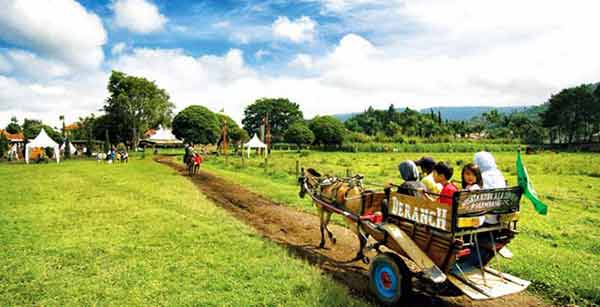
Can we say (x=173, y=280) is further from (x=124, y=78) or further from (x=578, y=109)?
(x=578, y=109)

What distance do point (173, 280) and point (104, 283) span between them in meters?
1.03

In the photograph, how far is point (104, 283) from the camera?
5266 millimetres

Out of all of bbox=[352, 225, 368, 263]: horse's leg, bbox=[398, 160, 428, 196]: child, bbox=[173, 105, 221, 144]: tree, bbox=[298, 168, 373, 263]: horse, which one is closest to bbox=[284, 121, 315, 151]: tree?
bbox=[173, 105, 221, 144]: tree

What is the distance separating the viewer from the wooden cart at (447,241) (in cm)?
408

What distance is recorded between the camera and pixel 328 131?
62250mm

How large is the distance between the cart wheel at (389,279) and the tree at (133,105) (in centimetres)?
5400

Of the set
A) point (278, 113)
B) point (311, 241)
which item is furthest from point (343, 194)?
point (278, 113)

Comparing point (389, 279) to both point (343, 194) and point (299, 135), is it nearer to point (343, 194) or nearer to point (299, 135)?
point (343, 194)

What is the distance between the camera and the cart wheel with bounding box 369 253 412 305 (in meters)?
A: 4.41

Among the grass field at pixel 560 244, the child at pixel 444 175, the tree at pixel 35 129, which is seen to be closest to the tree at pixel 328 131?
Answer: the grass field at pixel 560 244

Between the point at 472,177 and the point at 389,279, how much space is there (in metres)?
1.84

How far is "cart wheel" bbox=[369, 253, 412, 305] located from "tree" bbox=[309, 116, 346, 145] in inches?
2275

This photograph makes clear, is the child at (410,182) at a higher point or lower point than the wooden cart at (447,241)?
higher

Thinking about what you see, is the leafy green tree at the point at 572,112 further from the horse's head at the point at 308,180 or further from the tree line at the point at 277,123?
the horse's head at the point at 308,180
